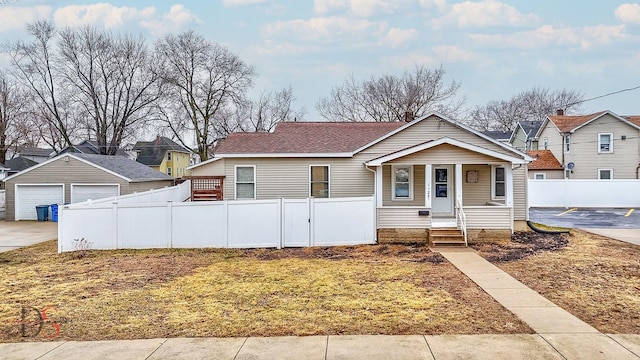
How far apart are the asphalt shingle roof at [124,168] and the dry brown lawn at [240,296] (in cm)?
1178

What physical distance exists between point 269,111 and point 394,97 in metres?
14.6

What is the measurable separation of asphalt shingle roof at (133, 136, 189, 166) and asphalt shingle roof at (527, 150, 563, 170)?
3831cm

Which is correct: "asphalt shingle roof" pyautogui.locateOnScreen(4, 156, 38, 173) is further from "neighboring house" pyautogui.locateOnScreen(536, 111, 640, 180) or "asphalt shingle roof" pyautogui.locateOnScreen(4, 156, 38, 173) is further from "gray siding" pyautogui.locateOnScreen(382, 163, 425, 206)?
"neighboring house" pyautogui.locateOnScreen(536, 111, 640, 180)

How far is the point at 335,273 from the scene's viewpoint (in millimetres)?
8828

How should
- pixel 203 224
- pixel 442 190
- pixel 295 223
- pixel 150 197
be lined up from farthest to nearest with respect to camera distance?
pixel 150 197
pixel 442 190
pixel 295 223
pixel 203 224

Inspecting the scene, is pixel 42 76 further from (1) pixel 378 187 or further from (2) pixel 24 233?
(1) pixel 378 187

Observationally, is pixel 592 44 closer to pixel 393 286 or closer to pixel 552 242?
pixel 552 242

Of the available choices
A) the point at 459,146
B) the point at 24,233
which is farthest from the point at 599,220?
the point at 24,233

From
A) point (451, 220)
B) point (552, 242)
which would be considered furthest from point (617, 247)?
point (451, 220)

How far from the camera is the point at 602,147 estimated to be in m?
27.5

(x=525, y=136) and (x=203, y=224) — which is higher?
(x=525, y=136)

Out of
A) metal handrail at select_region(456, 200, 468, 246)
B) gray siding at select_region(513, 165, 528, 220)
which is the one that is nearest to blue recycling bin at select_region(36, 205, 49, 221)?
metal handrail at select_region(456, 200, 468, 246)

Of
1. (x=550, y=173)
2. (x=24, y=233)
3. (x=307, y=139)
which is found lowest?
(x=24, y=233)

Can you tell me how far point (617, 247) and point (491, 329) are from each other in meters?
9.15
